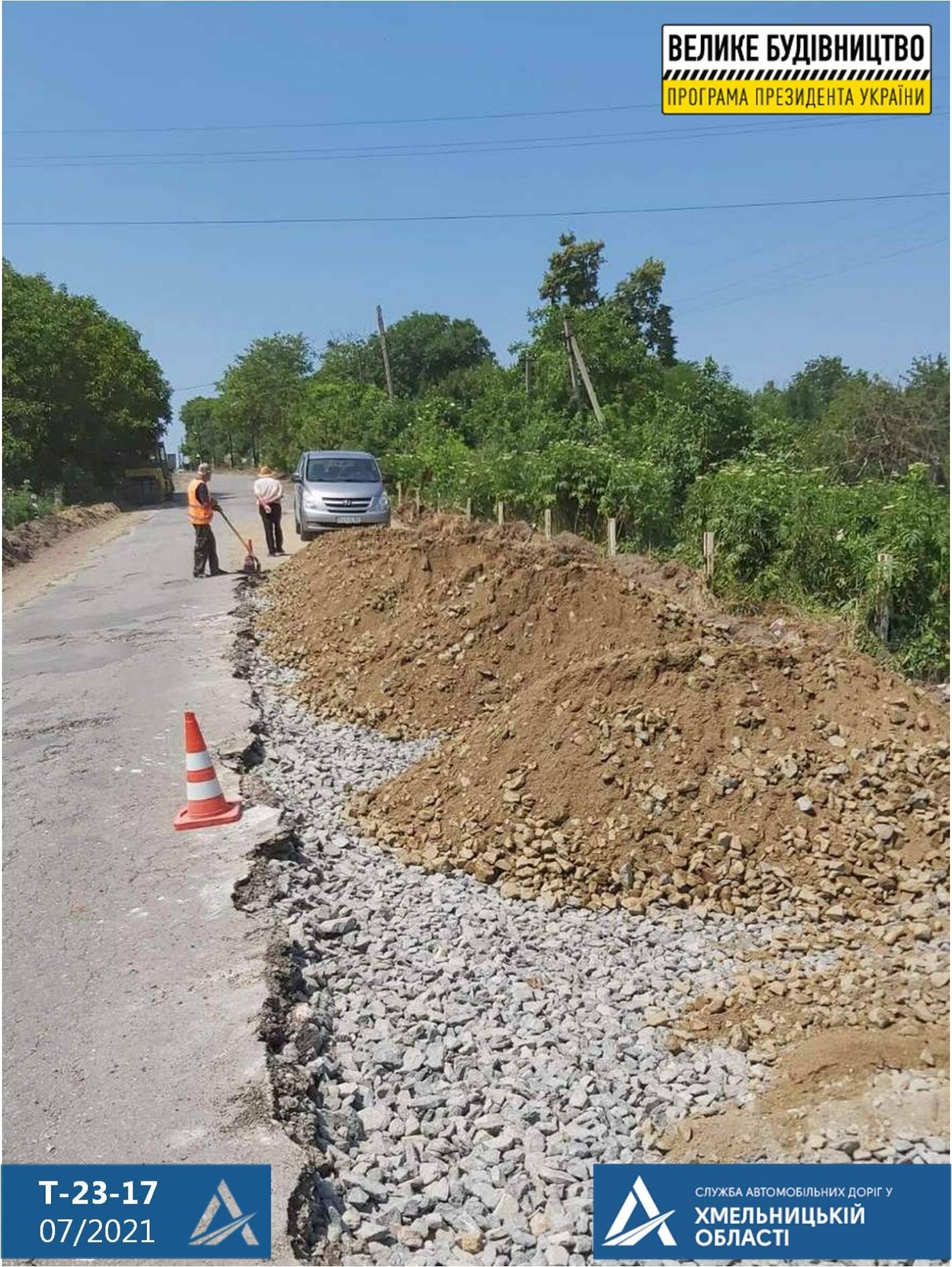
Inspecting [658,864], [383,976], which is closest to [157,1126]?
[383,976]

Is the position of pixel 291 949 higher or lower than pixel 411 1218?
higher

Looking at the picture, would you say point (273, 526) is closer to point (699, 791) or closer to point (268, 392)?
point (699, 791)

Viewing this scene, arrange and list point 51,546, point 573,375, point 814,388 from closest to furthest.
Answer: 1. point 51,546
2. point 573,375
3. point 814,388

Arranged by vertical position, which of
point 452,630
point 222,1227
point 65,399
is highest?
point 65,399

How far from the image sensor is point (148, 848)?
223 inches

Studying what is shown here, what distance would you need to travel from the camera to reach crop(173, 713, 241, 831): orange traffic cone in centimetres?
590

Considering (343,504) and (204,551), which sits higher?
(343,504)

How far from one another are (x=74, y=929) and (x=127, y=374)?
115ft

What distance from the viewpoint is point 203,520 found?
1426 cm

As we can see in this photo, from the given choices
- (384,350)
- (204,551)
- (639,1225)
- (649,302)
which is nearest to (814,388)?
(649,302)

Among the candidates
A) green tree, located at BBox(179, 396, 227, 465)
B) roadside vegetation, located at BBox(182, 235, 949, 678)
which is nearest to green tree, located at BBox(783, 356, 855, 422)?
roadside vegetation, located at BBox(182, 235, 949, 678)

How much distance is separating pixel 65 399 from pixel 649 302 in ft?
84.8

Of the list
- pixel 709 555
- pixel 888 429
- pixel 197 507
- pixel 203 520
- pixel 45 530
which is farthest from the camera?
pixel 45 530

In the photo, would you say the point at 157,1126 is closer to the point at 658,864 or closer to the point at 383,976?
the point at 383,976
